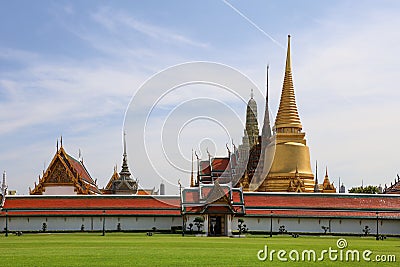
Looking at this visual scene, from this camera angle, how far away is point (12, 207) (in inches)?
1953

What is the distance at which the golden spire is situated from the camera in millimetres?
69250

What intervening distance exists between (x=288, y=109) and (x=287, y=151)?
4.63 meters

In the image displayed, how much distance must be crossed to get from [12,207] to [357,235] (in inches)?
1020

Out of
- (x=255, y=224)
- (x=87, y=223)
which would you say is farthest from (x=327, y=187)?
(x=87, y=223)

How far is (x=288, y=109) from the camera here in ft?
227

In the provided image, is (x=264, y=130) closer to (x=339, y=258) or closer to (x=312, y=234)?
(x=312, y=234)

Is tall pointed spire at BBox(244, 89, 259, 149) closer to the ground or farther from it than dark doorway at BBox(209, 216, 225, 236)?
farther from it

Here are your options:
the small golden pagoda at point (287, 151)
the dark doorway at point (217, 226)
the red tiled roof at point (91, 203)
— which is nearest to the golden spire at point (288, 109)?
the small golden pagoda at point (287, 151)

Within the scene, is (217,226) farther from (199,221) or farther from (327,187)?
(327,187)

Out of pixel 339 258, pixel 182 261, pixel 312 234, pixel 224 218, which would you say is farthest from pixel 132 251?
pixel 312 234

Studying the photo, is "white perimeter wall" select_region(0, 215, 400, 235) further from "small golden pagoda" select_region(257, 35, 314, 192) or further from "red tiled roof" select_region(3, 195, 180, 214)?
"small golden pagoda" select_region(257, 35, 314, 192)

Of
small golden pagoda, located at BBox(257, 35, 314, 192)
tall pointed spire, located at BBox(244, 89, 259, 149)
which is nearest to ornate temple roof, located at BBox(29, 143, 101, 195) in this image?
small golden pagoda, located at BBox(257, 35, 314, 192)

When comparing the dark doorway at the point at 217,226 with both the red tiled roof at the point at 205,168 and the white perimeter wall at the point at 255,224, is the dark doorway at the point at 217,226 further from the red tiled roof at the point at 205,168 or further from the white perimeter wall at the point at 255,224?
the red tiled roof at the point at 205,168

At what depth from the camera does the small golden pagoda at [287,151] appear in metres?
66.3
